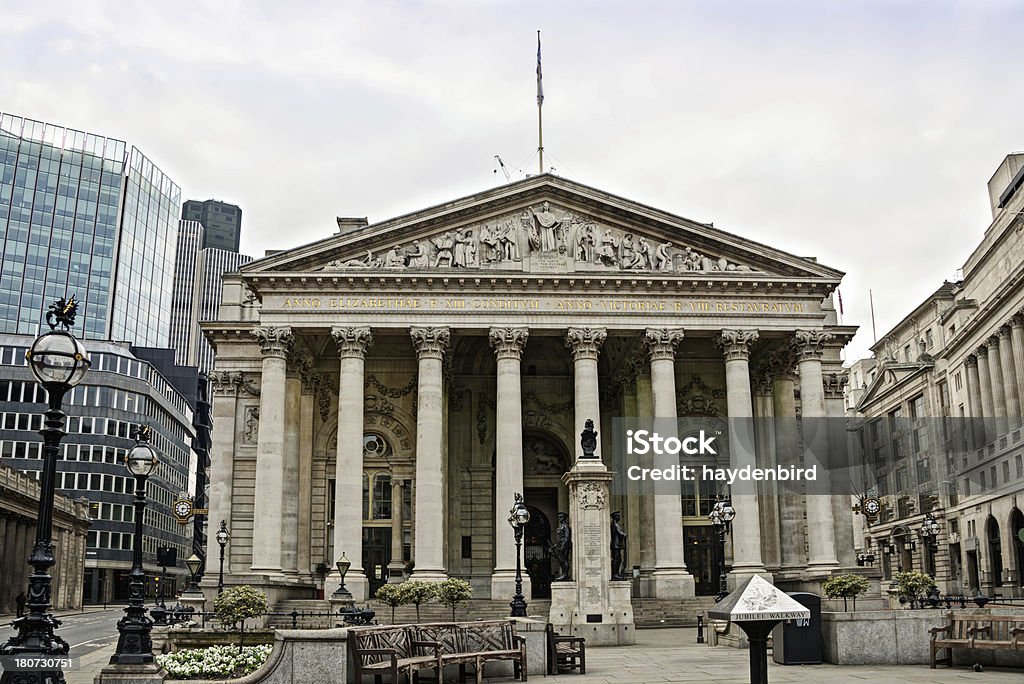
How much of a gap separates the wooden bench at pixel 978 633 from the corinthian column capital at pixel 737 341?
27.2 metres

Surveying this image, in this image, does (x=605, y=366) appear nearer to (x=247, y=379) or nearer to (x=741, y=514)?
(x=741, y=514)

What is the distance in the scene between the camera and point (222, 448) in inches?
2109

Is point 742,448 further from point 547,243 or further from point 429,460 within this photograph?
point 429,460

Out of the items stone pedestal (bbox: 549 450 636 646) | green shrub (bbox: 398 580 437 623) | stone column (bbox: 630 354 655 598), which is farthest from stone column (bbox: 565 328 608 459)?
stone pedestal (bbox: 549 450 636 646)

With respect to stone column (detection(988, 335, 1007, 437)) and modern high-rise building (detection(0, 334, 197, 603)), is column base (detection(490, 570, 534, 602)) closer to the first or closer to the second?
stone column (detection(988, 335, 1007, 437))

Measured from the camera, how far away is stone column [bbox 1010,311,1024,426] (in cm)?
6222

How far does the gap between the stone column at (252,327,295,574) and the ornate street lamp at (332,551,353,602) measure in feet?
11.7

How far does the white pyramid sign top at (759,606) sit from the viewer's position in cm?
1251

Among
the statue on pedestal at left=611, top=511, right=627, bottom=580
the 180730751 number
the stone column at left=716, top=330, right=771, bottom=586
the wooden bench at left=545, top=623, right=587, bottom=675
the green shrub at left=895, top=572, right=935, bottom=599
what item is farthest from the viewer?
the stone column at left=716, top=330, right=771, bottom=586

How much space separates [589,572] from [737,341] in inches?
913

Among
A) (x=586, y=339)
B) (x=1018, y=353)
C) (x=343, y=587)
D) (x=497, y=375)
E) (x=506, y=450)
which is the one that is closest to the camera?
(x=343, y=587)

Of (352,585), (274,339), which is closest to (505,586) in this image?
(352,585)

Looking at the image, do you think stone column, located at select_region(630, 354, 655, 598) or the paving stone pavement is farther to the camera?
stone column, located at select_region(630, 354, 655, 598)

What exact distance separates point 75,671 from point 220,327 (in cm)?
3244
